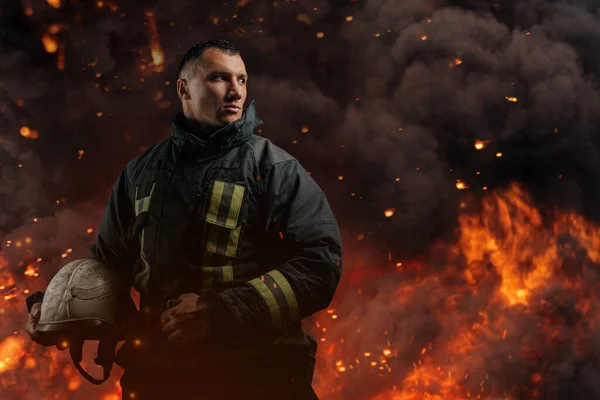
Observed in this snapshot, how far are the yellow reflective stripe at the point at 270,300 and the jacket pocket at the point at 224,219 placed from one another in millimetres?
257

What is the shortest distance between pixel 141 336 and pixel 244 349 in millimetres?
654

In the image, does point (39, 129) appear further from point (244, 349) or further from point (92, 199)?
point (244, 349)

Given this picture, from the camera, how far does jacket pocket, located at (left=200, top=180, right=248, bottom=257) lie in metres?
3.48

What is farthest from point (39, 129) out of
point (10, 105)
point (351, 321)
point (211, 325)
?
point (211, 325)

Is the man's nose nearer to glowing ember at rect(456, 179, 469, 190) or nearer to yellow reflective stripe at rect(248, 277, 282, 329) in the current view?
yellow reflective stripe at rect(248, 277, 282, 329)

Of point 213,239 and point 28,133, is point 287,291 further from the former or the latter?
point 28,133

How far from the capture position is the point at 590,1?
14.5 metres

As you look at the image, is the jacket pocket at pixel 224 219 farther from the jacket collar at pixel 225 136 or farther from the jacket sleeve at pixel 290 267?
the jacket collar at pixel 225 136

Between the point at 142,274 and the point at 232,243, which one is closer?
the point at 232,243

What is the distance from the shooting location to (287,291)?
11.0ft

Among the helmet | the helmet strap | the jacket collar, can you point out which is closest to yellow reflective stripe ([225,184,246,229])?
the jacket collar

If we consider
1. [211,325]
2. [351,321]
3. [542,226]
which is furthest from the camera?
[542,226]

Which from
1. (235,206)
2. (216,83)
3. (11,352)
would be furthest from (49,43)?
(235,206)

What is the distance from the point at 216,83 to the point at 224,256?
1.02 metres
